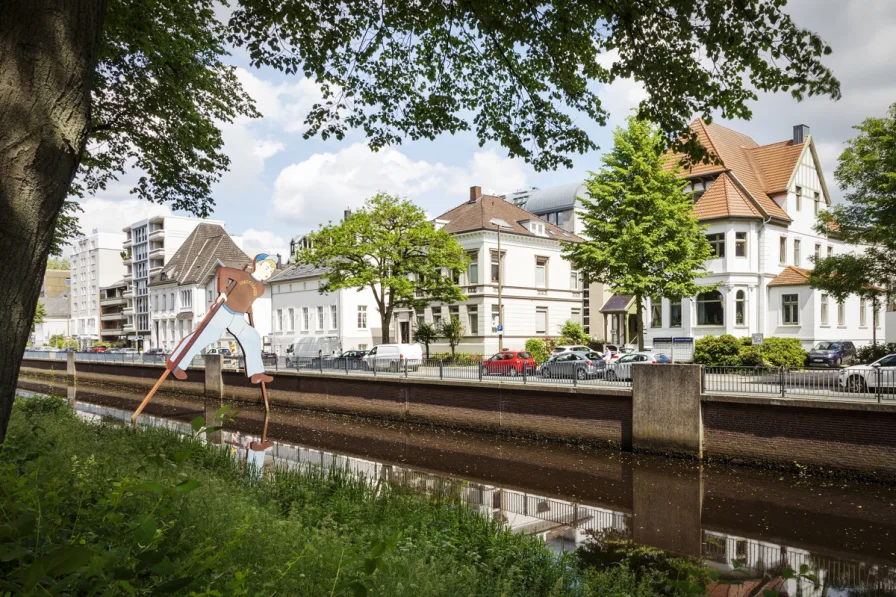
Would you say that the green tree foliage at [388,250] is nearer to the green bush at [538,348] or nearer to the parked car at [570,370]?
the green bush at [538,348]

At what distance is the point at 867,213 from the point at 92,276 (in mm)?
111639

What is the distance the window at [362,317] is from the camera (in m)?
53.7

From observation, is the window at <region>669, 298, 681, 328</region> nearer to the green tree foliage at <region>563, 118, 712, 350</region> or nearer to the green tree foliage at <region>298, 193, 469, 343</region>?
the green tree foliage at <region>563, 118, 712, 350</region>

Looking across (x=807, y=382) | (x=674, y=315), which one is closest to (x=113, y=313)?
(x=674, y=315)

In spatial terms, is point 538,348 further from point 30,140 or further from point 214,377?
point 30,140

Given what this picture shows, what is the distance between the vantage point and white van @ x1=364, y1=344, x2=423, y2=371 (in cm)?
2914

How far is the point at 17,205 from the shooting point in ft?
11.8

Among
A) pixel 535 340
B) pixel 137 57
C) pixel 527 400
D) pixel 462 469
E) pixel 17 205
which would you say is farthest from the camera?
pixel 535 340

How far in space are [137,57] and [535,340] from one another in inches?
1364

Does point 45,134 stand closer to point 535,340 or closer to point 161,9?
point 161,9

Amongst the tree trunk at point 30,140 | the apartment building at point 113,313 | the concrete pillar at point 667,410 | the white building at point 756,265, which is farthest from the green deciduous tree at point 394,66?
the apartment building at point 113,313

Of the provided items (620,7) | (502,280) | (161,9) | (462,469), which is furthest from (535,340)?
(620,7)

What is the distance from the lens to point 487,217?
47.7 meters

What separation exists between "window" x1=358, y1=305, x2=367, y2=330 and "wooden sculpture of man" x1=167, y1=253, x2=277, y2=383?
25480 millimetres
